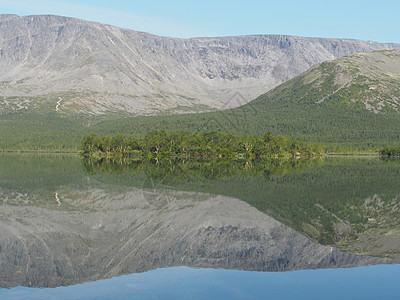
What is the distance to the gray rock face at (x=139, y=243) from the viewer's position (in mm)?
17234

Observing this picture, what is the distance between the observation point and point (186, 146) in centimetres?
12506

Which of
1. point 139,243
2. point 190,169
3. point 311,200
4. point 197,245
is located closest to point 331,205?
point 311,200

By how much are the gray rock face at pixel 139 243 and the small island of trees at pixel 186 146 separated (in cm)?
9529

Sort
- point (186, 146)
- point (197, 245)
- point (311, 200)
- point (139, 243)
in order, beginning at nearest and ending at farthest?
point (197, 245) < point (139, 243) < point (311, 200) < point (186, 146)

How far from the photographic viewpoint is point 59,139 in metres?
180

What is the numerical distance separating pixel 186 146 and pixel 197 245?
105 meters

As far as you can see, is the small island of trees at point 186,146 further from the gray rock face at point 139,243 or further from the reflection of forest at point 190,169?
the gray rock face at point 139,243

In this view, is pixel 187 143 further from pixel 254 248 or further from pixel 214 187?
pixel 254 248

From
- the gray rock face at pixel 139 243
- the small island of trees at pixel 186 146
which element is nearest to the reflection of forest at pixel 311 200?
the gray rock face at pixel 139 243

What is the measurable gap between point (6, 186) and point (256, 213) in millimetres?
23560

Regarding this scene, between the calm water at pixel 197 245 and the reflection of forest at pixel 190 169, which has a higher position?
the calm water at pixel 197 245

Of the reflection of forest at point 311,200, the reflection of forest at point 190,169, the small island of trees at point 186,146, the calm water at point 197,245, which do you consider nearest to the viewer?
the calm water at point 197,245

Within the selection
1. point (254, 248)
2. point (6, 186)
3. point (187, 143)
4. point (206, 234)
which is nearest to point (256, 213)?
point (206, 234)

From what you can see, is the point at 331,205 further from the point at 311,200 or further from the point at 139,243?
the point at 139,243
